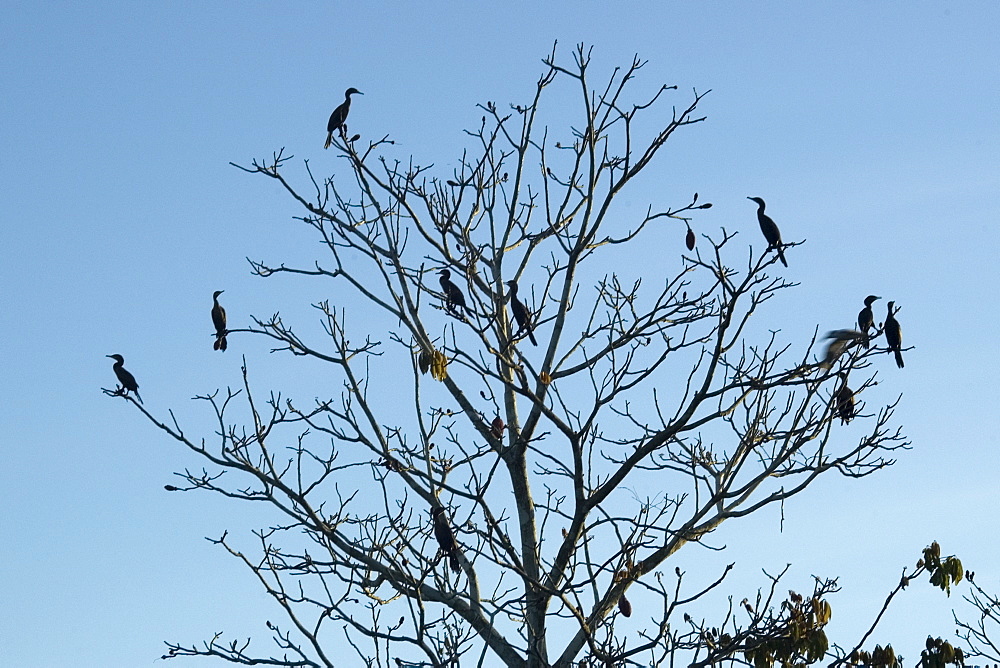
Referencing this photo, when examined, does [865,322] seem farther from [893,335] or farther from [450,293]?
[450,293]

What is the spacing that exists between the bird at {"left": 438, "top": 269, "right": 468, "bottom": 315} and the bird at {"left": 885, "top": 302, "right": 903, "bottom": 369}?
8.51ft

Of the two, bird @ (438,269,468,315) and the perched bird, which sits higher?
bird @ (438,269,468,315)

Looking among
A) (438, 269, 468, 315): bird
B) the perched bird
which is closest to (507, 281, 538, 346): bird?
(438, 269, 468, 315): bird

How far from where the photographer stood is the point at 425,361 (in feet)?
26.5

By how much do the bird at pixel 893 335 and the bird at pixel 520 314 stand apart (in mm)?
2183

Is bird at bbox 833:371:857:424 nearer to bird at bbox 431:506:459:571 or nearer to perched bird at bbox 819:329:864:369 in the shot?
perched bird at bbox 819:329:864:369

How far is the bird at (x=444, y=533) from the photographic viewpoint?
26.4ft

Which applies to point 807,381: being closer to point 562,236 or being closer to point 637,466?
point 637,466

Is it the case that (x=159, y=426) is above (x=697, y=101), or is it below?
below

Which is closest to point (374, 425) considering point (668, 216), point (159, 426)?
point (159, 426)

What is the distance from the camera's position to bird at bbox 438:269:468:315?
8.75 metres

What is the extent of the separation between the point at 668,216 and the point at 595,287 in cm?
115

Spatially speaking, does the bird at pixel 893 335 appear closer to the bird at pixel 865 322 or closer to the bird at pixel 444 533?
the bird at pixel 865 322

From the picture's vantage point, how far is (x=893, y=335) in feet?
29.7
